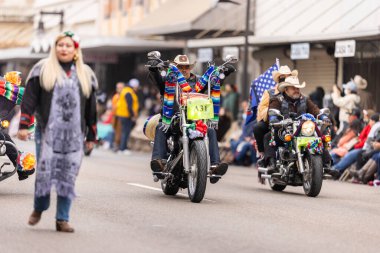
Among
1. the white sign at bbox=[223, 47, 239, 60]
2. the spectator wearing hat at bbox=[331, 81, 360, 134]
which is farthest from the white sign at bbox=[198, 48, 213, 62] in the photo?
the spectator wearing hat at bbox=[331, 81, 360, 134]

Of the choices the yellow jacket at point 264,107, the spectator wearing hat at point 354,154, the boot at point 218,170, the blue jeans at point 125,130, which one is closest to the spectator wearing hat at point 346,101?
the spectator wearing hat at point 354,154

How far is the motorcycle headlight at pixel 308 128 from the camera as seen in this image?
1670cm

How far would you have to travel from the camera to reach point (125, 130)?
33.1 metres

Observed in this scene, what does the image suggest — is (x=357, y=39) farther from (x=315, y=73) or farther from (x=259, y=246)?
(x=259, y=246)

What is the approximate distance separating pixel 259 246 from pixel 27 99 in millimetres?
2520

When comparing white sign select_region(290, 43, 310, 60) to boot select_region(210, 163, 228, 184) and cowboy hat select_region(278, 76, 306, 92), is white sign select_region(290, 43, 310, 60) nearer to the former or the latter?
cowboy hat select_region(278, 76, 306, 92)

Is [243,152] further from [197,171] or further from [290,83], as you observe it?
[197,171]

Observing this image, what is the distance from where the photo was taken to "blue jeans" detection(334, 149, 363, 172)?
22609 mm

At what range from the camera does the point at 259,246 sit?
10648 mm

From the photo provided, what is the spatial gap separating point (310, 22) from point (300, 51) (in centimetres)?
204

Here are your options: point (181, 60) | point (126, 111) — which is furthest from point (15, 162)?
point (126, 111)

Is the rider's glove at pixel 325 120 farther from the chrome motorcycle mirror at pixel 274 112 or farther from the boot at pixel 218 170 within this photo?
the boot at pixel 218 170

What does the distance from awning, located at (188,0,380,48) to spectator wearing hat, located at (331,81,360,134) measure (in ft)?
4.99

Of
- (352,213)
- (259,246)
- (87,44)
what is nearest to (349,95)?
(352,213)
